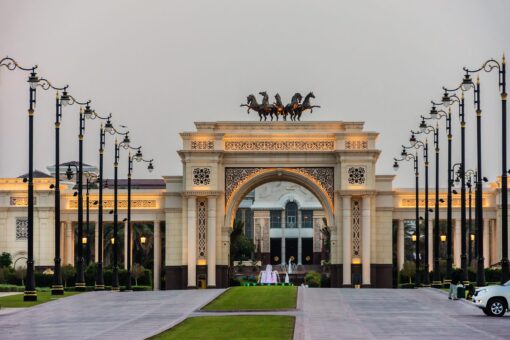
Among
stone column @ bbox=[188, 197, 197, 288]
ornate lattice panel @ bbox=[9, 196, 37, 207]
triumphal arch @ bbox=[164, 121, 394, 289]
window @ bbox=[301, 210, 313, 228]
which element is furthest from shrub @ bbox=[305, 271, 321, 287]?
window @ bbox=[301, 210, 313, 228]

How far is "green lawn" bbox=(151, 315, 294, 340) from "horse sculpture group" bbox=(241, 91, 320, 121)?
4972cm

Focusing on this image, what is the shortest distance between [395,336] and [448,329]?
384 cm

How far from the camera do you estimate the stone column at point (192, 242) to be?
9369 centimetres

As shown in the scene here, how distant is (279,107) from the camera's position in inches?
3812

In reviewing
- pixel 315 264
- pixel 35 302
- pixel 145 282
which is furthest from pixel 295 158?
pixel 315 264

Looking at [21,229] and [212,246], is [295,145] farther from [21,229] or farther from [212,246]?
[21,229]

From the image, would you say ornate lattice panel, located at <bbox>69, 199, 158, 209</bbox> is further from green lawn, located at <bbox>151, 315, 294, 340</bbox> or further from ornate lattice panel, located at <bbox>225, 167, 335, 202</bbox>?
green lawn, located at <bbox>151, 315, 294, 340</bbox>

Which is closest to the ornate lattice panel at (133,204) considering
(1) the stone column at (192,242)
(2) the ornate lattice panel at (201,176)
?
(1) the stone column at (192,242)

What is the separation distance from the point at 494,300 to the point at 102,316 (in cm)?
1475

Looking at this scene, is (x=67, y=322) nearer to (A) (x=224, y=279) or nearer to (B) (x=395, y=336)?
(B) (x=395, y=336)

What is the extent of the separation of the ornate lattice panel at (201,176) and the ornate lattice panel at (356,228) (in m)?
10.8

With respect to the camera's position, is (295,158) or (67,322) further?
(295,158)

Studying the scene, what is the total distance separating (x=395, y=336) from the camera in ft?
118

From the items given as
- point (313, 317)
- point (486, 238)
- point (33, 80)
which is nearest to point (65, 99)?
point (33, 80)
